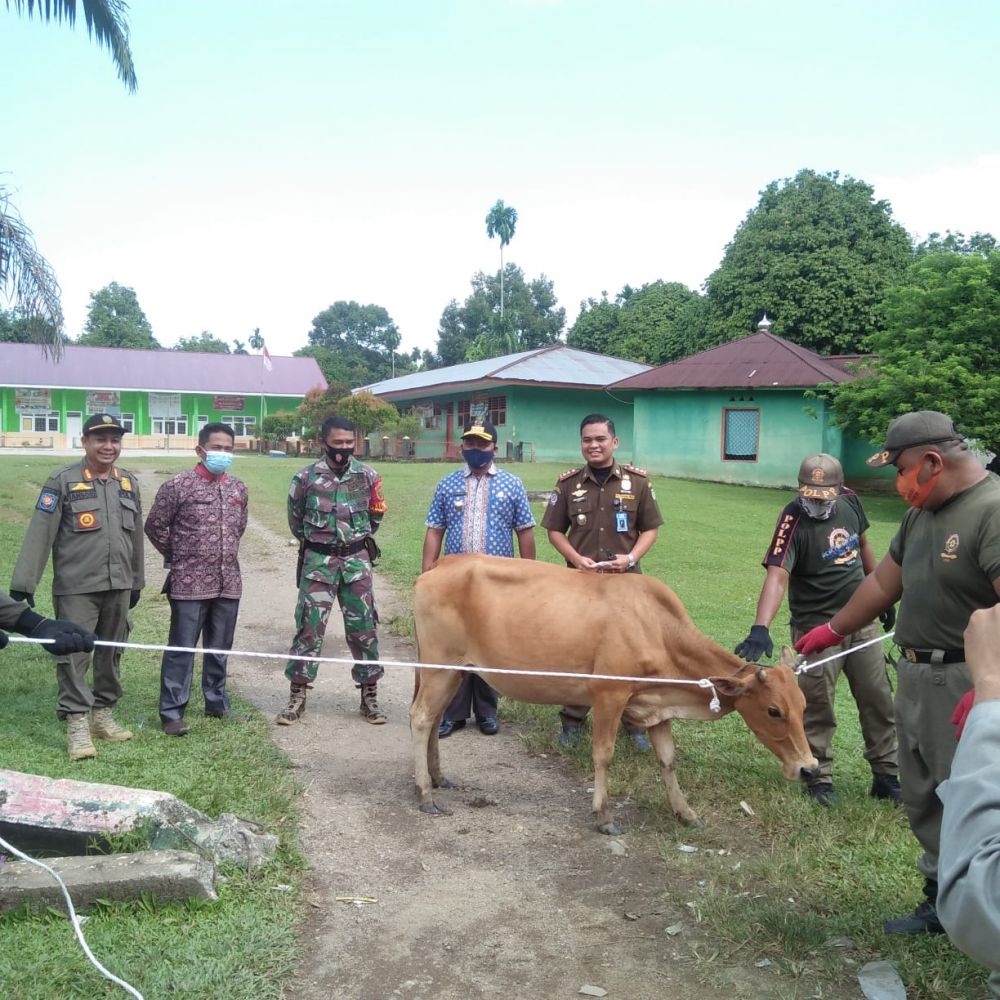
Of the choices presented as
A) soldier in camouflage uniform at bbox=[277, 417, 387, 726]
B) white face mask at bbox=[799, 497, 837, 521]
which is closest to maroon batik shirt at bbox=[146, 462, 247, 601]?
soldier in camouflage uniform at bbox=[277, 417, 387, 726]

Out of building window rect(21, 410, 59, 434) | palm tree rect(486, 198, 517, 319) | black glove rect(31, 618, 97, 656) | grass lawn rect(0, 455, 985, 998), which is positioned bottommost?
grass lawn rect(0, 455, 985, 998)

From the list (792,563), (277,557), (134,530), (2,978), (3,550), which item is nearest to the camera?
(2,978)

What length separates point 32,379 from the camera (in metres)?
45.5

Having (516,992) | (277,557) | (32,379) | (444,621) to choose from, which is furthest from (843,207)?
(32,379)

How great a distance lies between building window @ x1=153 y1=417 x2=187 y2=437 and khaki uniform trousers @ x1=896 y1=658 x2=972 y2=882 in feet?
159

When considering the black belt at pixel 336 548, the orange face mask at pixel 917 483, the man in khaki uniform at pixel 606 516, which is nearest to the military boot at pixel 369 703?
the black belt at pixel 336 548

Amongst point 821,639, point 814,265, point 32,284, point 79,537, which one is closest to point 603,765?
point 821,639

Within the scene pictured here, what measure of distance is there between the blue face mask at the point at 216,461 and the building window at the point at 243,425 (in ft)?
137

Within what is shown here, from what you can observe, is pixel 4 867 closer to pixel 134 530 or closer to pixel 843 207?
pixel 134 530

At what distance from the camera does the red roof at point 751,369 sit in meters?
24.1

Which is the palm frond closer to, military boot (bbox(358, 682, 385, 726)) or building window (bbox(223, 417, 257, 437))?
military boot (bbox(358, 682, 385, 726))

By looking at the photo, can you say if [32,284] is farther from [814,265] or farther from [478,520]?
[814,265]

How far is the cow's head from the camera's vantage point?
15.8 ft

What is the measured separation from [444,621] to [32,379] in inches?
1823
